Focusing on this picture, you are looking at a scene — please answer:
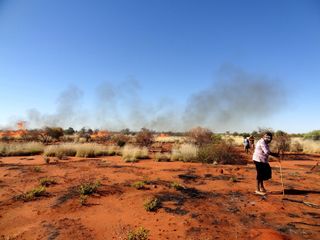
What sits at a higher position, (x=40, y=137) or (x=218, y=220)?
(x=40, y=137)

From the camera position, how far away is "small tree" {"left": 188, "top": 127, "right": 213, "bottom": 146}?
86.3 ft

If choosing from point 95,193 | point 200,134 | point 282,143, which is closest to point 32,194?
point 95,193

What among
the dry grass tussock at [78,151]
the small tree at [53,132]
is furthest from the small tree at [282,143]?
the small tree at [53,132]

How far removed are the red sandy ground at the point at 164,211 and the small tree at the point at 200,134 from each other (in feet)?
50.5

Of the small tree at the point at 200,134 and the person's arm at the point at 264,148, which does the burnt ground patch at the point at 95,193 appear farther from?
the small tree at the point at 200,134

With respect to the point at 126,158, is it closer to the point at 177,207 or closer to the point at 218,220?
the point at 177,207

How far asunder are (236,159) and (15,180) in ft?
42.3

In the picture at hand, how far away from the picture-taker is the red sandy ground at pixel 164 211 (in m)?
5.76

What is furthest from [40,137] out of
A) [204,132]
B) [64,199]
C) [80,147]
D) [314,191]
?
[314,191]

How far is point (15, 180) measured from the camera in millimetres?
10359

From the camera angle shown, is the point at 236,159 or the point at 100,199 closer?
the point at 100,199

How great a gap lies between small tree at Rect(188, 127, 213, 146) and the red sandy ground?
15.4 m

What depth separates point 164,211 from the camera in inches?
273

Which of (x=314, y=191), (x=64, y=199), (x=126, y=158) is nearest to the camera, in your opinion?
(x=64, y=199)
